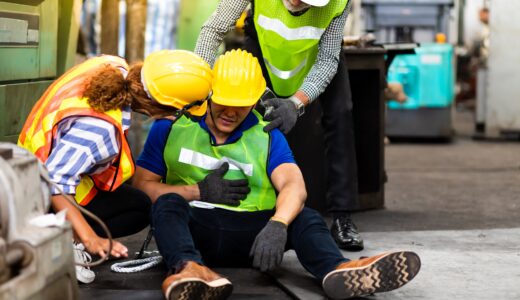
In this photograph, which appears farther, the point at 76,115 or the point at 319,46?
the point at 319,46

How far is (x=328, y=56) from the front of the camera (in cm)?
544

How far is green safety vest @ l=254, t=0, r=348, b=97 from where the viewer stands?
540cm

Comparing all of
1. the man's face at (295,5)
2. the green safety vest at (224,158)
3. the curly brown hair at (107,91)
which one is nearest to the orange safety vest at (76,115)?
the curly brown hair at (107,91)

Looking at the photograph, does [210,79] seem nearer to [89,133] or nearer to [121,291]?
[89,133]

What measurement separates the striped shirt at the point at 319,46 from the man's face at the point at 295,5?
0.70ft

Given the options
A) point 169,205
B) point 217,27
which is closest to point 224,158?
point 169,205

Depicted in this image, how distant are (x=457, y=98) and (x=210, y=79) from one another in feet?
55.6

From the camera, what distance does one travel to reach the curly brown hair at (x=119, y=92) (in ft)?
14.6

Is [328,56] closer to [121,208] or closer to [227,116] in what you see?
[227,116]

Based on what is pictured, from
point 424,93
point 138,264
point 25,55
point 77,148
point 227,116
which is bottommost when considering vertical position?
point 138,264

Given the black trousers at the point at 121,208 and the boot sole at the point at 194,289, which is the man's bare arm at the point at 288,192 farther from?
the black trousers at the point at 121,208

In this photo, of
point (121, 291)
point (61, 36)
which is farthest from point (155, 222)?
point (61, 36)

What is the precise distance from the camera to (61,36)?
6.30 metres

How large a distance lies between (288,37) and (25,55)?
137 cm
